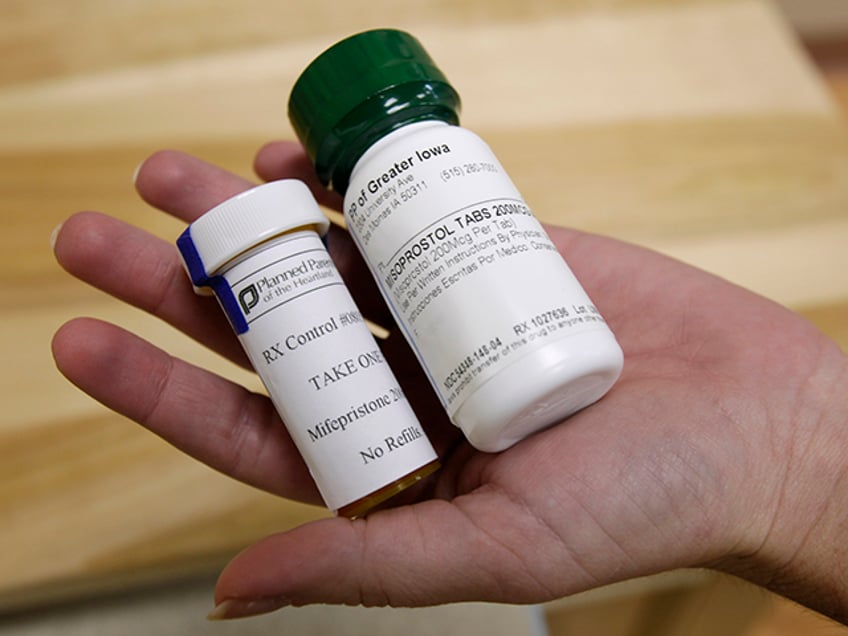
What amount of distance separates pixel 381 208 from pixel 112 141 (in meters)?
0.39

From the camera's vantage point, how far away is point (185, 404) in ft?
1.60

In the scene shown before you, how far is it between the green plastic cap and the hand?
100mm

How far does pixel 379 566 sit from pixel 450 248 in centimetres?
17

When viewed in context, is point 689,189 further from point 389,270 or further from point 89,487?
point 89,487

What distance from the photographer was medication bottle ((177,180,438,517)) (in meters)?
0.45

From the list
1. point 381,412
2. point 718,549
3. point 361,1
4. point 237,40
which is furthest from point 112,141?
point 718,549

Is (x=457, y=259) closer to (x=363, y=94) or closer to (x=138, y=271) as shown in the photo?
(x=363, y=94)

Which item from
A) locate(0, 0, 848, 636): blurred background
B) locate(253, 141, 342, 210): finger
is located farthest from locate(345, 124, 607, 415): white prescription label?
locate(0, 0, 848, 636): blurred background

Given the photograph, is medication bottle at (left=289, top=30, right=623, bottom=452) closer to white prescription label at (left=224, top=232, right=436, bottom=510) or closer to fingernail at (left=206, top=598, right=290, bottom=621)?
white prescription label at (left=224, top=232, right=436, bottom=510)

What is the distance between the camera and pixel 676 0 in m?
0.90

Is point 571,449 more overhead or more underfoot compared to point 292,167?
more underfoot

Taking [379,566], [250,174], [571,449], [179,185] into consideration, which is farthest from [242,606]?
[250,174]

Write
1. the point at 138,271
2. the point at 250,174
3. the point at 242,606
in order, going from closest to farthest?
the point at 242,606
the point at 138,271
the point at 250,174

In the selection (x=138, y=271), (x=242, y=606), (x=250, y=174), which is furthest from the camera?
(x=250, y=174)
